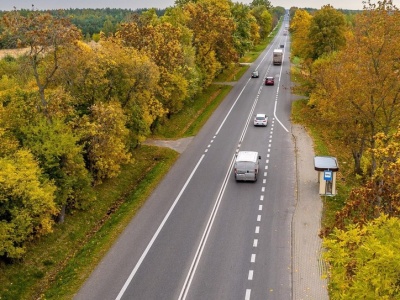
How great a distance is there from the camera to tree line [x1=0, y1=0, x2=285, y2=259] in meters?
21.3

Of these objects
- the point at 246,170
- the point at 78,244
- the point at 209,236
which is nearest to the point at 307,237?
the point at 209,236

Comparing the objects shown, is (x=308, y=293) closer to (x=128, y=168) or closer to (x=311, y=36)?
(x=128, y=168)

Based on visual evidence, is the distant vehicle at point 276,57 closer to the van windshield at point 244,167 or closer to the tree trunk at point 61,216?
the van windshield at point 244,167

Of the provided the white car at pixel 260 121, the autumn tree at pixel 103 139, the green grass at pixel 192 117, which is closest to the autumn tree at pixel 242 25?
the green grass at pixel 192 117

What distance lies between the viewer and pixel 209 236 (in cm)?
2439

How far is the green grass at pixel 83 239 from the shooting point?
20.7 m

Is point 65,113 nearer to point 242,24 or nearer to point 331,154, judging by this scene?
point 331,154

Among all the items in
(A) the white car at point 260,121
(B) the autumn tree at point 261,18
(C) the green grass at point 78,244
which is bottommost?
(C) the green grass at point 78,244

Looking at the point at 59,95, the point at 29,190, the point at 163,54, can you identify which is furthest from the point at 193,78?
the point at 29,190

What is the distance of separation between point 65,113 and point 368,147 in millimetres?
20004

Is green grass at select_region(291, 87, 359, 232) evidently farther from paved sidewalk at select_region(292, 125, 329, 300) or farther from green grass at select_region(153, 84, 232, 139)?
green grass at select_region(153, 84, 232, 139)

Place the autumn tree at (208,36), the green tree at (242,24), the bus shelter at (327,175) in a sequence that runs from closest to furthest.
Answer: the bus shelter at (327,175), the autumn tree at (208,36), the green tree at (242,24)

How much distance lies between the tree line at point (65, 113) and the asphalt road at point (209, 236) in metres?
4.14

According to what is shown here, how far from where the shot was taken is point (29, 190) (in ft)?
68.6
